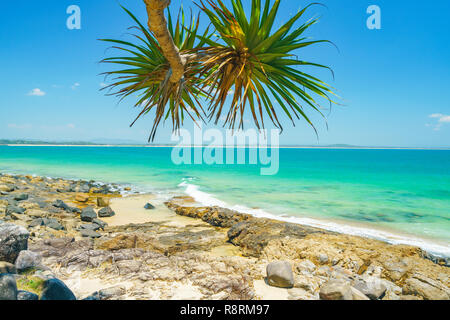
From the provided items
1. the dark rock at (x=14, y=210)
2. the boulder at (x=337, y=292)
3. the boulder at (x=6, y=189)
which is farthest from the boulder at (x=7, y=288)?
the boulder at (x=6, y=189)

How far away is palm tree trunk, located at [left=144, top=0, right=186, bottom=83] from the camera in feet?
4.32

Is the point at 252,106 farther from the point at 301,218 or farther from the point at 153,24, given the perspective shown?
the point at 301,218

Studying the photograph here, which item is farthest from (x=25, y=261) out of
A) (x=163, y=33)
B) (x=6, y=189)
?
(x=6, y=189)

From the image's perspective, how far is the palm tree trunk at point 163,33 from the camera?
1.32 metres

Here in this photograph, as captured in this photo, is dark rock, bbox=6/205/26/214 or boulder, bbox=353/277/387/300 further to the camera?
dark rock, bbox=6/205/26/214

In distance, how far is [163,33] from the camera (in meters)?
1.46

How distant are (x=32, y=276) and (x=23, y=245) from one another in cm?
51

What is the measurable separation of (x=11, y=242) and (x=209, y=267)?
252cm

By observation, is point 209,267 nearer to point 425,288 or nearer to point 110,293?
point 110,293

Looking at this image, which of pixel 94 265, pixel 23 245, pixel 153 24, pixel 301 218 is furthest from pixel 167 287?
pixel 301 218

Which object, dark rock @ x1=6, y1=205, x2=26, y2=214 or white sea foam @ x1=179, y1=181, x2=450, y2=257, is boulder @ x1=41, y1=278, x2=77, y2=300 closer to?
dark rock @ x1=6, y1=205, x2=26, y2=214

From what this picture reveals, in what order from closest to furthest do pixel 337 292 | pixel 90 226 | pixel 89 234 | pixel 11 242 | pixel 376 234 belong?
pixel 337 292
pixel 11 242
pixel 89 234
pixel 90 226
pixel 376 234

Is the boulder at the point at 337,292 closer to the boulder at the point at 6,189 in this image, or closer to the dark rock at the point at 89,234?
the dark rock at the point at 89,234

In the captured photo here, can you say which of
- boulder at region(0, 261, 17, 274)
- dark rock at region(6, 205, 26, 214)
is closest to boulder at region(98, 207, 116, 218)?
dark rock at region(6, 205, 26, 214)
